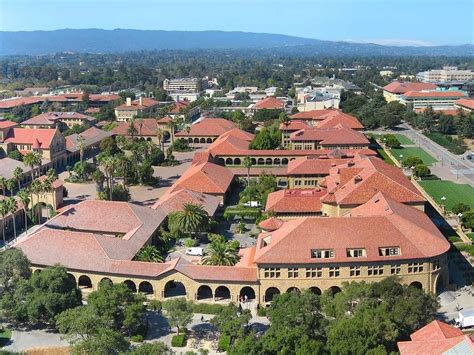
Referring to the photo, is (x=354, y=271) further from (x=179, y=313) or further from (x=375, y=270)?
(x=179, y=313)

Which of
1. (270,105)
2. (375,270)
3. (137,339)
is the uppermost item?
(375,270)

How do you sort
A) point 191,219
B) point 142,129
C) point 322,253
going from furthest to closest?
point 142,129 → point 191,219 → point 322,253

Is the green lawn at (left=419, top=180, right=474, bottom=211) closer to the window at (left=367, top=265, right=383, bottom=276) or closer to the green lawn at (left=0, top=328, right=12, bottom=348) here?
the window at (left=367, top=265, right=383, bottom=276)

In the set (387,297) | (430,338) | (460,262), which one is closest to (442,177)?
(460,262)

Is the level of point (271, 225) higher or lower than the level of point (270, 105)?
higher

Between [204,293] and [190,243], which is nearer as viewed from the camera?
[204,293]

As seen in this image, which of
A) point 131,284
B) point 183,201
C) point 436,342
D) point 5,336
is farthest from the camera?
point 183,201

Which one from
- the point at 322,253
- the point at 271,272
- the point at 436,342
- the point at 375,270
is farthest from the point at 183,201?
the point at 436,342
